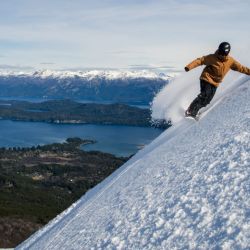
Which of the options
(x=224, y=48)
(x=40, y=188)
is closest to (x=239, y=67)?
(x=224, y=48)

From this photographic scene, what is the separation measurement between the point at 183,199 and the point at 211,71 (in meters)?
6.35

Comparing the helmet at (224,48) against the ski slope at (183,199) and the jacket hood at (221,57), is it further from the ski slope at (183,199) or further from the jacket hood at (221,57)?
the ski slope at (183,199)

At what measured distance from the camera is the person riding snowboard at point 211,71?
43.3 feet

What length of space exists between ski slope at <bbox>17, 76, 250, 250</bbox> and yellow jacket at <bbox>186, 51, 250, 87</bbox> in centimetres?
107

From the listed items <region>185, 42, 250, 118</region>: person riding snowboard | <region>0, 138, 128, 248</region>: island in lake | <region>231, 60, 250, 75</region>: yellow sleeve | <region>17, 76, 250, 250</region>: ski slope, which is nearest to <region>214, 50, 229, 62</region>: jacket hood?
<region>185, 42, 250, 118</region>: person riding snowboard

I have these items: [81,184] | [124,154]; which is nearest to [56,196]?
[81,184]

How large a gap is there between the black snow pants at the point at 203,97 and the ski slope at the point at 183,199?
0.84 metres

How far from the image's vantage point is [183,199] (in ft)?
27.0

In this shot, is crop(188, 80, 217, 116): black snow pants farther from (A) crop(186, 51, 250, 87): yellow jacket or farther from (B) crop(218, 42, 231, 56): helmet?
(B) crop(218, 42, 231, 56): helmet

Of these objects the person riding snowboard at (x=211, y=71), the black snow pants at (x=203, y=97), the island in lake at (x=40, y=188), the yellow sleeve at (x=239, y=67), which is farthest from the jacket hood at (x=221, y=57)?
the island in lake at (x=40, y=188)

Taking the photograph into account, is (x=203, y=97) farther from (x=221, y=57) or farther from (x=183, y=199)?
(x=183, y=199)

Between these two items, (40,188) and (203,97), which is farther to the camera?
(40,188)

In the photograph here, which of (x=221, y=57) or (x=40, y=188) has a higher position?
(x=221, y=57)

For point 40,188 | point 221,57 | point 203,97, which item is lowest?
point 40,188
